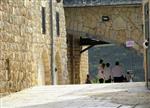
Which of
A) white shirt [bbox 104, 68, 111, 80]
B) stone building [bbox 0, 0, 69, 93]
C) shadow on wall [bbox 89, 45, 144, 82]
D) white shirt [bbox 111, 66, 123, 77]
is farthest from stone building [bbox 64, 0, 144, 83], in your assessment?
shadow on wall [bbox 89, 45, 144, 82]

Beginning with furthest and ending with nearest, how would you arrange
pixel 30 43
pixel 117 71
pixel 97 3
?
pixel 97 3, pixel 117 71, pixel 30 43

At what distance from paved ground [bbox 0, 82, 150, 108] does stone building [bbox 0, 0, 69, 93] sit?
30.1 inches

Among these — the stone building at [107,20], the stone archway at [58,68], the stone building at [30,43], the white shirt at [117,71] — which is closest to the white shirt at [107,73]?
the white shirt at [117,71]

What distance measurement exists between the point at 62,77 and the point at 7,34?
8992 millimetres

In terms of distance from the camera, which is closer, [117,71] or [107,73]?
[117,71]

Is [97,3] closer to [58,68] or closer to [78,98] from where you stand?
[58,68]

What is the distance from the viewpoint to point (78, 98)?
38.0ft

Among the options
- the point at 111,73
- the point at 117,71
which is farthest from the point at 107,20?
the point at 117,71

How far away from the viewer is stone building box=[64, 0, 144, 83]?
79.2 ft

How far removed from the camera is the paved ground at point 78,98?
10211mm

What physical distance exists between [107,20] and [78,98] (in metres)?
13.4

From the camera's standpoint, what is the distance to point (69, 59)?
86.7ft

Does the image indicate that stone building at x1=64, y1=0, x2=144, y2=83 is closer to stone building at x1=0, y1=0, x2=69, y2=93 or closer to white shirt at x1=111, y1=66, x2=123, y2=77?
stone building at x1=0, y1=0, x2=69, y2=93

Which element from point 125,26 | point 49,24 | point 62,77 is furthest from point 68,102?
point 125,26
